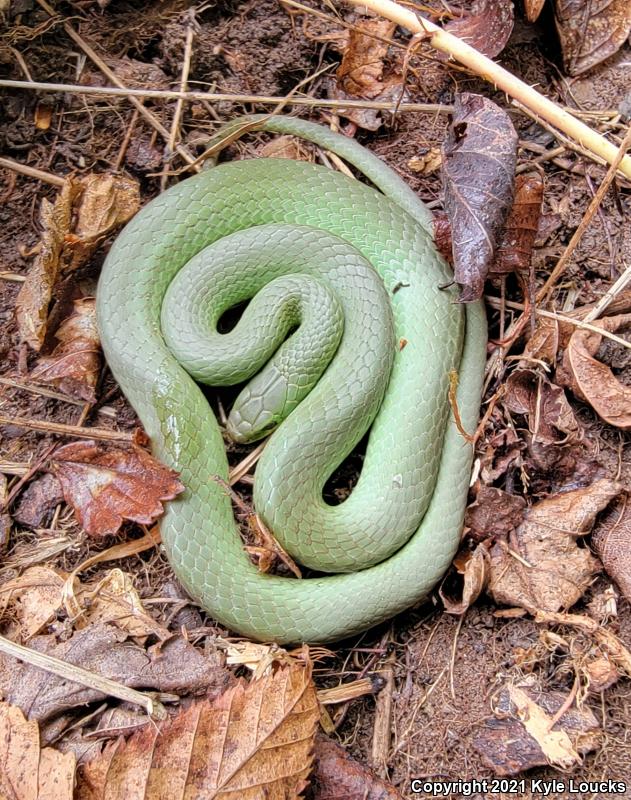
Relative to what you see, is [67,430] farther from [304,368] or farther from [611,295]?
[611,295]

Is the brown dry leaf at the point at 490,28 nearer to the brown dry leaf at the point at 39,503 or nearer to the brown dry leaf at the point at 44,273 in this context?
the brown dry leaf at the point at 44,273

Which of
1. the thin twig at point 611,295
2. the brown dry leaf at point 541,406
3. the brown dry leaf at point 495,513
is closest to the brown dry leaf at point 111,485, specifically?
the brown dry leaf at point 495,513

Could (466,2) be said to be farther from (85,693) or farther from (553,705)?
(85,693)

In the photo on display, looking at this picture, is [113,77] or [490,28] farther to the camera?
[113,77]

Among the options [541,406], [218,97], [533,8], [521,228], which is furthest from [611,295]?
[218,97]

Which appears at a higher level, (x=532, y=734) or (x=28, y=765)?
(x=532, y=734)

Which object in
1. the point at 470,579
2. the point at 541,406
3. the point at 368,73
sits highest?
the point at 368,73

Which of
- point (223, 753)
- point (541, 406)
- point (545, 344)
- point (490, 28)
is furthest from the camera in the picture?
point (490, 28)
